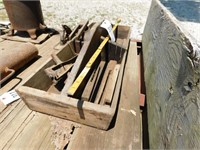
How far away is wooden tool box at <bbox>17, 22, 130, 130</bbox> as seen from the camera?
36.8 inches

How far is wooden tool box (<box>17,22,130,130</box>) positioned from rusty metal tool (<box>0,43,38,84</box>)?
38 centimetres

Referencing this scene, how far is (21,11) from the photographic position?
6.80 feet

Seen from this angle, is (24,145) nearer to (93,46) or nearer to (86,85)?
(86,85)

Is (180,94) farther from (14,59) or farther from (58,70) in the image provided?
(14,59)

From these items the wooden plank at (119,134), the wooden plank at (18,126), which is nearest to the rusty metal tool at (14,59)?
the wooden plank at (18,126)

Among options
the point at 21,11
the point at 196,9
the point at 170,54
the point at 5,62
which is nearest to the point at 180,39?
the point at 170,54

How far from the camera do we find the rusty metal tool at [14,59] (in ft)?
4.60

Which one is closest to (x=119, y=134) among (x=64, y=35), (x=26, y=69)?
(x=26, y=69)

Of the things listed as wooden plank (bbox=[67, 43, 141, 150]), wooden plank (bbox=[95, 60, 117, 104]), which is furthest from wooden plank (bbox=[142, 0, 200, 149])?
wooden plank (bbox=[95, 60, 117, 104])

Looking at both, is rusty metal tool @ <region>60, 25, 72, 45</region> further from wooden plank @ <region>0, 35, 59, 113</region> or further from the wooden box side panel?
the wooden box side panel

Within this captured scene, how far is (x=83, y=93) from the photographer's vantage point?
126cm

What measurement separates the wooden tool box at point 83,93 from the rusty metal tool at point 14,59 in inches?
14.8

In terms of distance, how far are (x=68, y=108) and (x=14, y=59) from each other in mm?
840

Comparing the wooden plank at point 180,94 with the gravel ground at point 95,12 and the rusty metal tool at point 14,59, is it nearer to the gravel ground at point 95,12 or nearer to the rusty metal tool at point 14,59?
the rusty metal tool at point 14,59
